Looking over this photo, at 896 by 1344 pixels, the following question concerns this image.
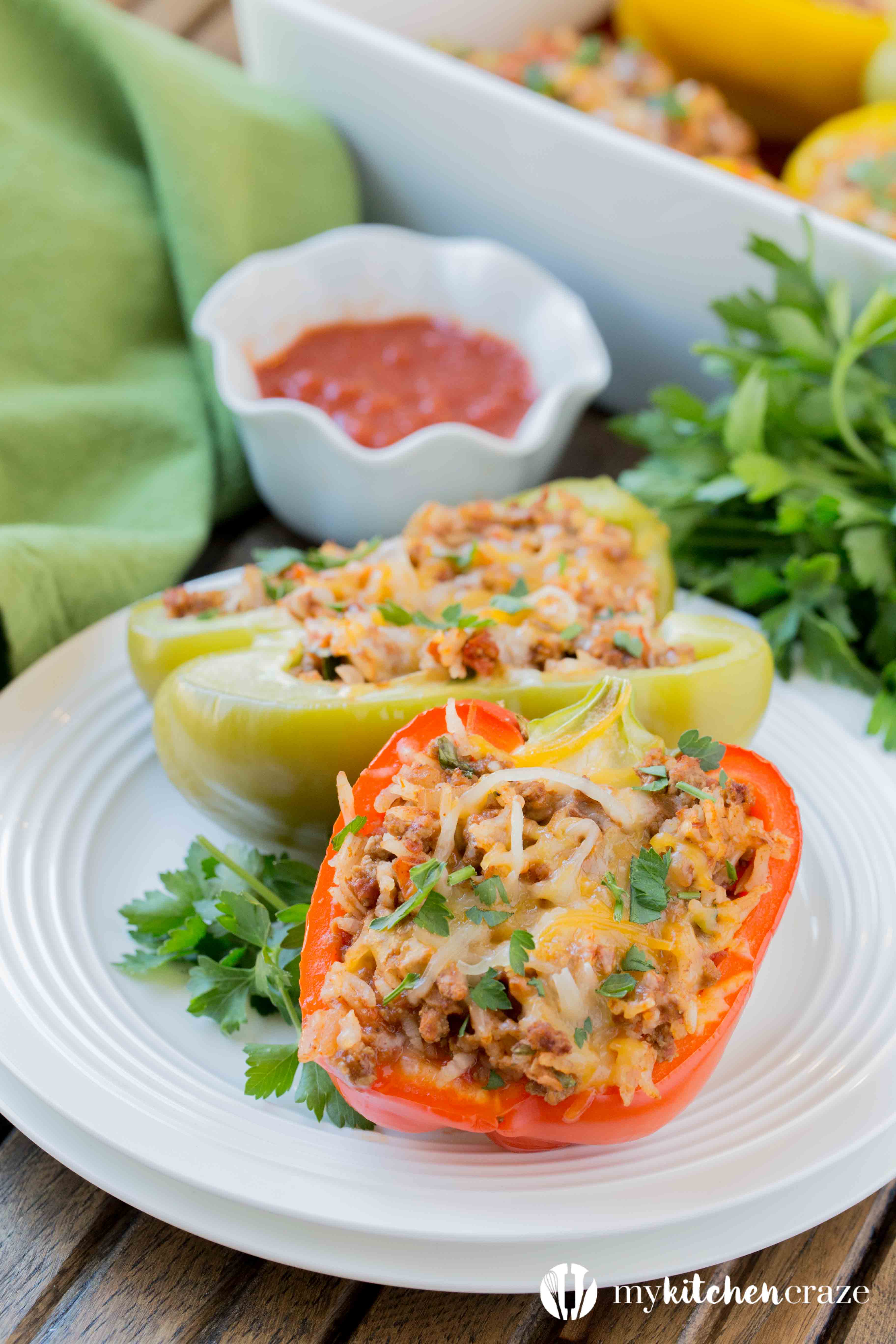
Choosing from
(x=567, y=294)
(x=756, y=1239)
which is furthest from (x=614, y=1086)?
(x=567, y=294)

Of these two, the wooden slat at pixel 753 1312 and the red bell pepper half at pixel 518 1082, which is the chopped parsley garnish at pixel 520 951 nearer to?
the red bell pepper half at pixel 518 1082

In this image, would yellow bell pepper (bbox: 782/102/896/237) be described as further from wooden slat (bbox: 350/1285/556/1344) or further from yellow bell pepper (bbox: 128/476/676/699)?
wooden slat (bbox: 350/1285/556/1344)

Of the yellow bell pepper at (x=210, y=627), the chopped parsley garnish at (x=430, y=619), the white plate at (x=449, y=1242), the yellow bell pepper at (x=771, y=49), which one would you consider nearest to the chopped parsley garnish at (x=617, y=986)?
the white plate at (x=449, y=1242)

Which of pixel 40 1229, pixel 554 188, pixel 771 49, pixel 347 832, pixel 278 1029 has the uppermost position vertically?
pixel 771 49

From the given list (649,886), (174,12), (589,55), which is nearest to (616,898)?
(649,886)

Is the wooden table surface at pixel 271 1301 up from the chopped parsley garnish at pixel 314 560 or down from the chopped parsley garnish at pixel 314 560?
down

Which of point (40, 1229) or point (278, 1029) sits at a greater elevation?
point (278, 1029)

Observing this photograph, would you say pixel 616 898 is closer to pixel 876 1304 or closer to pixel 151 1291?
pixel 876 1304
